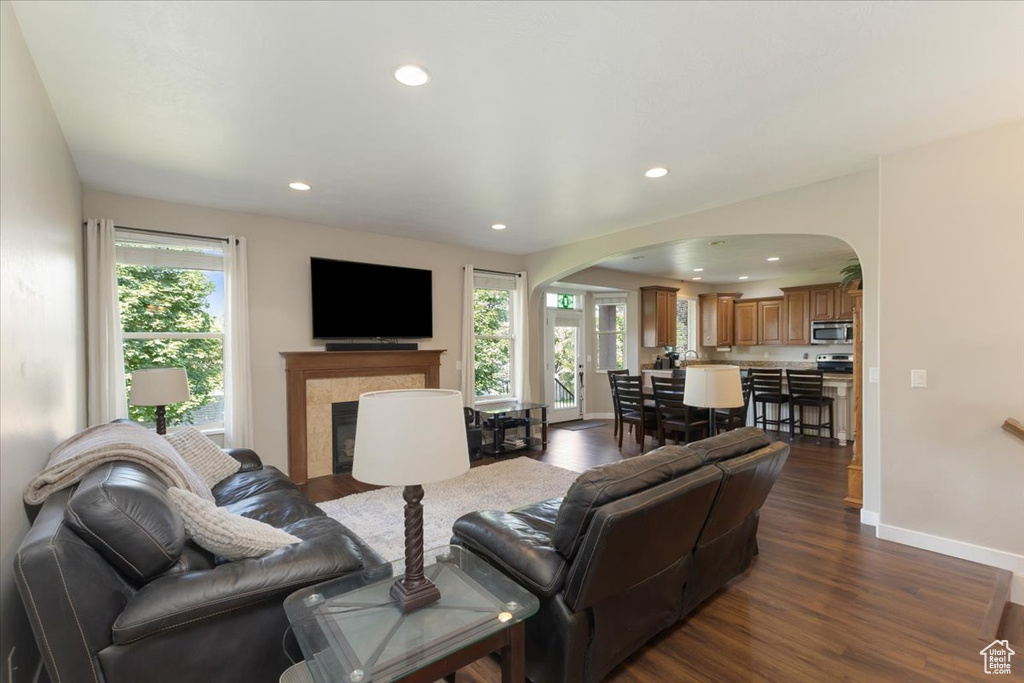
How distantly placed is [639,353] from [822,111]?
6183mm

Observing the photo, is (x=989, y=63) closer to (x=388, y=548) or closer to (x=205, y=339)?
(x=388, y=548)

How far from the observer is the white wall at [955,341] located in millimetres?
2723

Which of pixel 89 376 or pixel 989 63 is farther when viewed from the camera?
pixel 89 376

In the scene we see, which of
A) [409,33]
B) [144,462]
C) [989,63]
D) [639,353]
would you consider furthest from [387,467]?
[639,353]

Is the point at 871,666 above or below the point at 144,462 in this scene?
below

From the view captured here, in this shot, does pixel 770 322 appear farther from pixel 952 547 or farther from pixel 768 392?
pixel 952 547

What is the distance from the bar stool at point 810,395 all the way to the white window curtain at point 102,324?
7557 mm

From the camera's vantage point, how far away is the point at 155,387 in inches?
133

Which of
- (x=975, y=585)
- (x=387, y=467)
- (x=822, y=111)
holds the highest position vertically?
(x=822, y=111)

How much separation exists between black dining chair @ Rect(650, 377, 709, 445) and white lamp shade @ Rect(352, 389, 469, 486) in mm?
4320

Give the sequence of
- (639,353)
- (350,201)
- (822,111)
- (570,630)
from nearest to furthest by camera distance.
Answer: (570,630), (822,111), (350,201), (639,353)

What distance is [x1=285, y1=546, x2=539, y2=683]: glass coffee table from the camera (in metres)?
1.27

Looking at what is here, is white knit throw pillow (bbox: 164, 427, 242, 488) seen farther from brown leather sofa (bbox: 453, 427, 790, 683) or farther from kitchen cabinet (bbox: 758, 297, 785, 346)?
kitchen cabinet (bbox: 758, 297, 785, 346)

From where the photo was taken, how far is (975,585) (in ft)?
8.42
